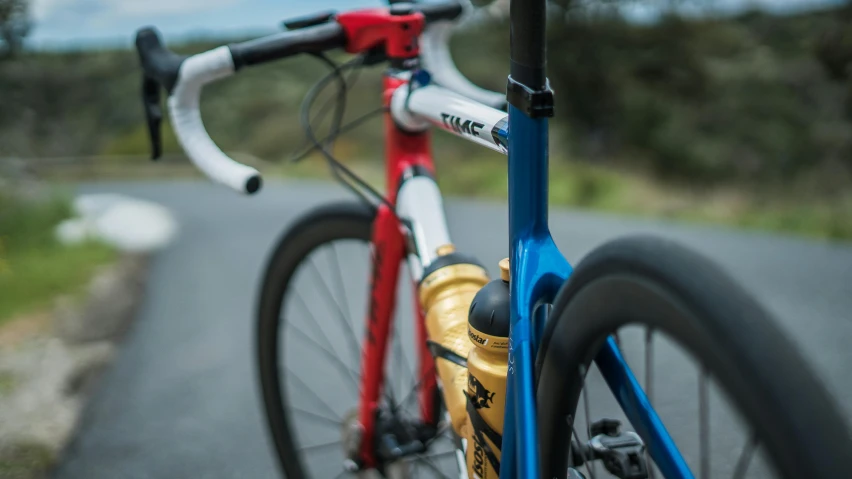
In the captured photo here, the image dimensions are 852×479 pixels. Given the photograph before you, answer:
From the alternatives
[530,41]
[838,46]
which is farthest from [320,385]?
[838,46]

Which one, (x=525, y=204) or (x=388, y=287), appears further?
(x=388, y=287)

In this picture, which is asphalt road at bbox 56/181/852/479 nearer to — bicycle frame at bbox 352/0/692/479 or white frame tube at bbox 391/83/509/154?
bicycle frame at bbox 352/0/692/479

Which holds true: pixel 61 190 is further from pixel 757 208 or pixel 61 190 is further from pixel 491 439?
pixel 757 208

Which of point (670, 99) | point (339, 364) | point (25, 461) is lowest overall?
point (670, 99)

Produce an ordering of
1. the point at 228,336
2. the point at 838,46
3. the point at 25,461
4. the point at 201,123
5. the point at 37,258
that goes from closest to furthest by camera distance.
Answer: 1. the point at 201,123
2. the point at 25,461
3. the point at 228,336
4. the point at 37,258
5. the point at 838,46

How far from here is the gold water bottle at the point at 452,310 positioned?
1368 millimetres

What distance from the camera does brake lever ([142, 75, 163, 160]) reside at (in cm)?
155

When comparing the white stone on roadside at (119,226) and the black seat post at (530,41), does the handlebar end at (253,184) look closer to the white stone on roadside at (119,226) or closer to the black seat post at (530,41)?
the black seat post at (530,41)

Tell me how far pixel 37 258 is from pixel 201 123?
341cm

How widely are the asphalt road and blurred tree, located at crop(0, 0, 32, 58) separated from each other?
1.40 m

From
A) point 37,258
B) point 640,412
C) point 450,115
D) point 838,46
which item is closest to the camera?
point 640,412

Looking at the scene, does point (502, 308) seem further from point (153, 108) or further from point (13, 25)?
point (13, 25)

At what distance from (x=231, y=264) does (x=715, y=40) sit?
13.7m

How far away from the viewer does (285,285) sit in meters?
1.98
